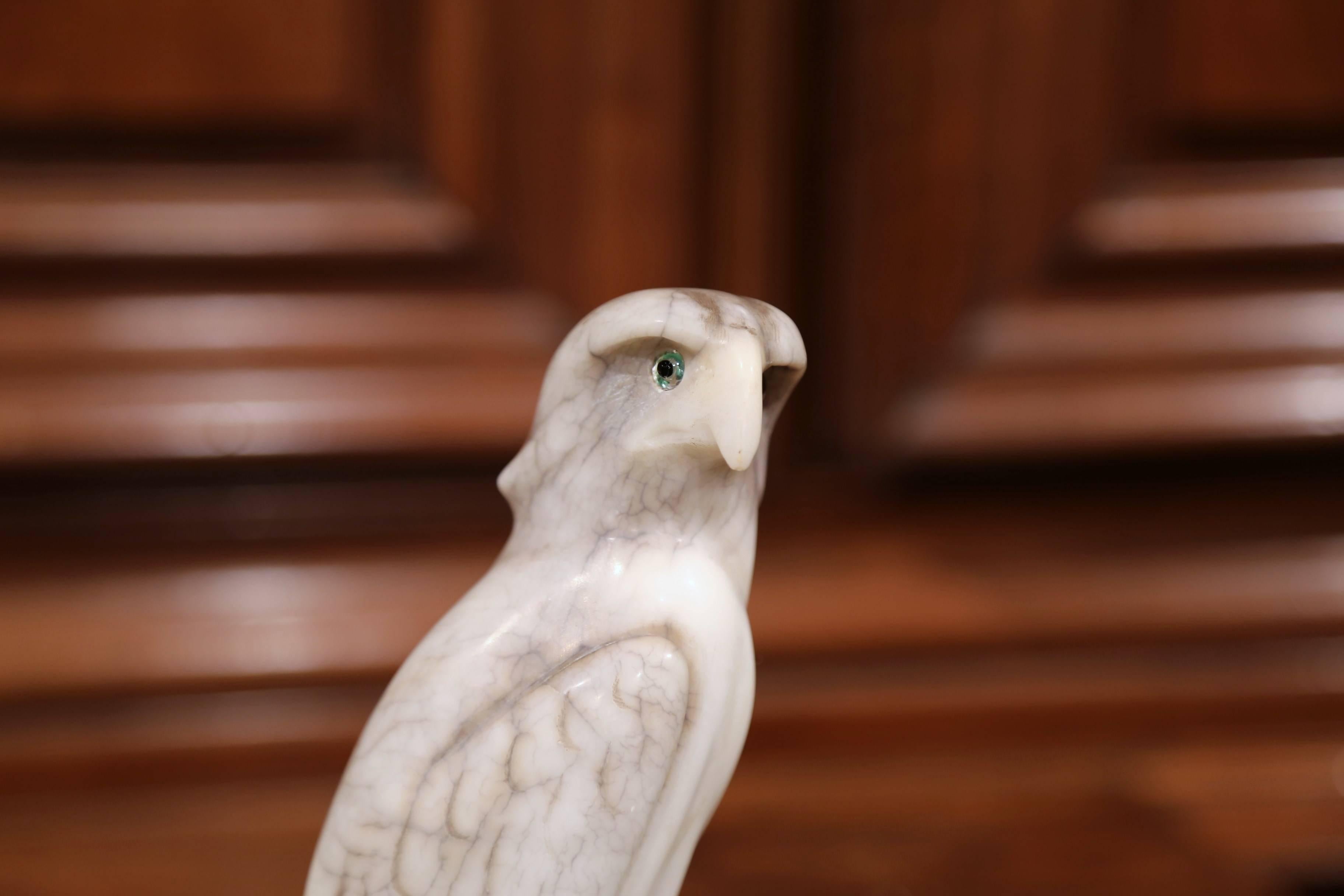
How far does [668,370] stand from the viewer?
0.44m

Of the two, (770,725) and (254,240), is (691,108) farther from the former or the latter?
(770,725)

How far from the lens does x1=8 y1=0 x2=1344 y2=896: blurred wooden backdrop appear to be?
2.64 ft

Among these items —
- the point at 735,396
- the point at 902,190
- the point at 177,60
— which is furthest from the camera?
the point at 902,190

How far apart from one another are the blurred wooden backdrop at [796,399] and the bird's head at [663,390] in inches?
14.5

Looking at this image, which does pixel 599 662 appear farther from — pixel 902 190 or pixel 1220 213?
pixel 1220 213

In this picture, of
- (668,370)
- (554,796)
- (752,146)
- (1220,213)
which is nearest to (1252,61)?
(1220,213)

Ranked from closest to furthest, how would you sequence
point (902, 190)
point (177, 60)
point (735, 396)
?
point (735, 396)
point (177, 60)
point (902, 190)

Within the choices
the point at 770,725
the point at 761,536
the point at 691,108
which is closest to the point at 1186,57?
the point at 691,108

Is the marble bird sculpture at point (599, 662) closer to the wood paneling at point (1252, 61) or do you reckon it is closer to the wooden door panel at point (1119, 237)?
the wooden door panel at point (1119, 237)

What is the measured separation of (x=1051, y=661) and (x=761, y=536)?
244 mm

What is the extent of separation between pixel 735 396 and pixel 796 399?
0.58m

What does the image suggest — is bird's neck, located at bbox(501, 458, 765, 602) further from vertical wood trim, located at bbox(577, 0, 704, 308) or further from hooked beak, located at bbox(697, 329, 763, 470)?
vertical wood trim, located at bbox(577, 0, 704, 308)

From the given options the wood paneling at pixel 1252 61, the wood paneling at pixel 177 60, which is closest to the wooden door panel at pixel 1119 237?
the wood paneling at pixel 1252 61

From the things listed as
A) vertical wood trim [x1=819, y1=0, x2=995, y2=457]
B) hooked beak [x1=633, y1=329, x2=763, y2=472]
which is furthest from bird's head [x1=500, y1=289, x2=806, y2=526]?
vertical wood trim [x1=819, y1=0, x2=995, y2=457]
